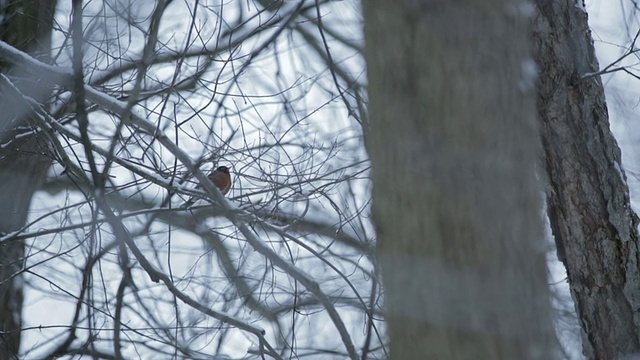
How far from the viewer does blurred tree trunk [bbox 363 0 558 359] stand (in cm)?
146

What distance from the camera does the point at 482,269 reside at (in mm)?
1466

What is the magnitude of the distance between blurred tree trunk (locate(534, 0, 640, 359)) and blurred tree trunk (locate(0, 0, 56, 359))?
9.15 ft

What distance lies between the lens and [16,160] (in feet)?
17.1

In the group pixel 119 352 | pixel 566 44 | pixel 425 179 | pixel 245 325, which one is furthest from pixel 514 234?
pixel 119 352

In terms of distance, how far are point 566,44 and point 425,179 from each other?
168cm

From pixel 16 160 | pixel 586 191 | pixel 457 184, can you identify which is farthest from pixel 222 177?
pixel 457 184

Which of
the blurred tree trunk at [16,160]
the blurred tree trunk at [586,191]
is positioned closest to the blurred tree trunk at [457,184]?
the blurred tree trunk at [586,191]

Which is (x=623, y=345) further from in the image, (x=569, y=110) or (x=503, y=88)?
(x=503, y=88)

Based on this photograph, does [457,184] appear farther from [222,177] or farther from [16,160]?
[16,160]

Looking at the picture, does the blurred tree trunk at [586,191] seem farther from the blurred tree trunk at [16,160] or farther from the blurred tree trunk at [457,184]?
the blurred tree trunk at [16,160]

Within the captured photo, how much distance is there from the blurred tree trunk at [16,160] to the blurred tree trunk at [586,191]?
2.79 m

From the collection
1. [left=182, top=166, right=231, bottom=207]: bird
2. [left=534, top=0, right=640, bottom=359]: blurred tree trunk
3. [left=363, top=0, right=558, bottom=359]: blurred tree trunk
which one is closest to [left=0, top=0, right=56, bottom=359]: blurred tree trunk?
[left=182, top=166, right=231, bottom=207]: bird

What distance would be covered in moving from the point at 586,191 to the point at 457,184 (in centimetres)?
149

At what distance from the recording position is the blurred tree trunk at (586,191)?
8.84ft
